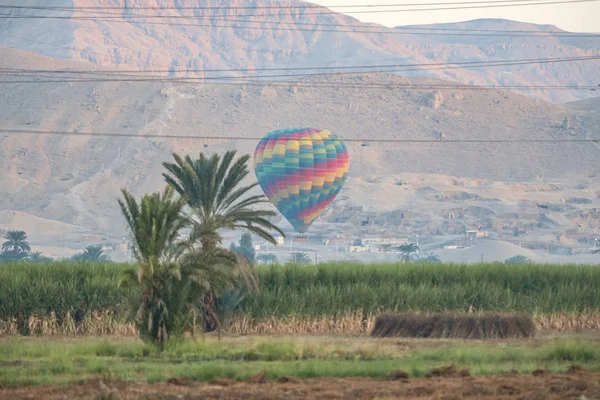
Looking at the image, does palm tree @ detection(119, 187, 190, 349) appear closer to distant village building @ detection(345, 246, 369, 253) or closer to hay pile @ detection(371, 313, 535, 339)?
hay pile @ detection(371, 313, 535, 339)

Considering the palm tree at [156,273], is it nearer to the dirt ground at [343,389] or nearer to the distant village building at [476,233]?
the dirt ground at [343,389]

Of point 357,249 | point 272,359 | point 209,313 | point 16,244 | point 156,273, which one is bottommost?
point 272,359

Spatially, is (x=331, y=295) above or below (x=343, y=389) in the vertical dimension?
above

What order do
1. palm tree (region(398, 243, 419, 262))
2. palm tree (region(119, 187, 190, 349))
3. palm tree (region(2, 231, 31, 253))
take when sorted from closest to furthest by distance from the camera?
palm tree (region(119, 187, 190, 349))
palm tree (region(2, 231, 31, 253))
palm tree (region(398, 243, 419, 262))

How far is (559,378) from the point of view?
1964cm

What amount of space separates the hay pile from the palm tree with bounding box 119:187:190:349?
22.8 feet

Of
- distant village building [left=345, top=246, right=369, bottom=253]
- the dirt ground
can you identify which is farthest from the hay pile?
distant village building [left=345, top=246, right=369, bottom=253]

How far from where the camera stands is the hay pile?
98.9 feet

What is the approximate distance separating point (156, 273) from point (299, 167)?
47792 millimetres

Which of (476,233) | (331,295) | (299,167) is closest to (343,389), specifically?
(331,295)

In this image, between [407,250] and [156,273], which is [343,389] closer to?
[156,273]

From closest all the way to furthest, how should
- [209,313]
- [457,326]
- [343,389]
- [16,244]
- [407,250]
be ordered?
[343,389] < [457,326] < [209,313] < [16,244] < [407,250]

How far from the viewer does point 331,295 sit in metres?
36.6

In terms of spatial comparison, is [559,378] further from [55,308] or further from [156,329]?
[55,308]
